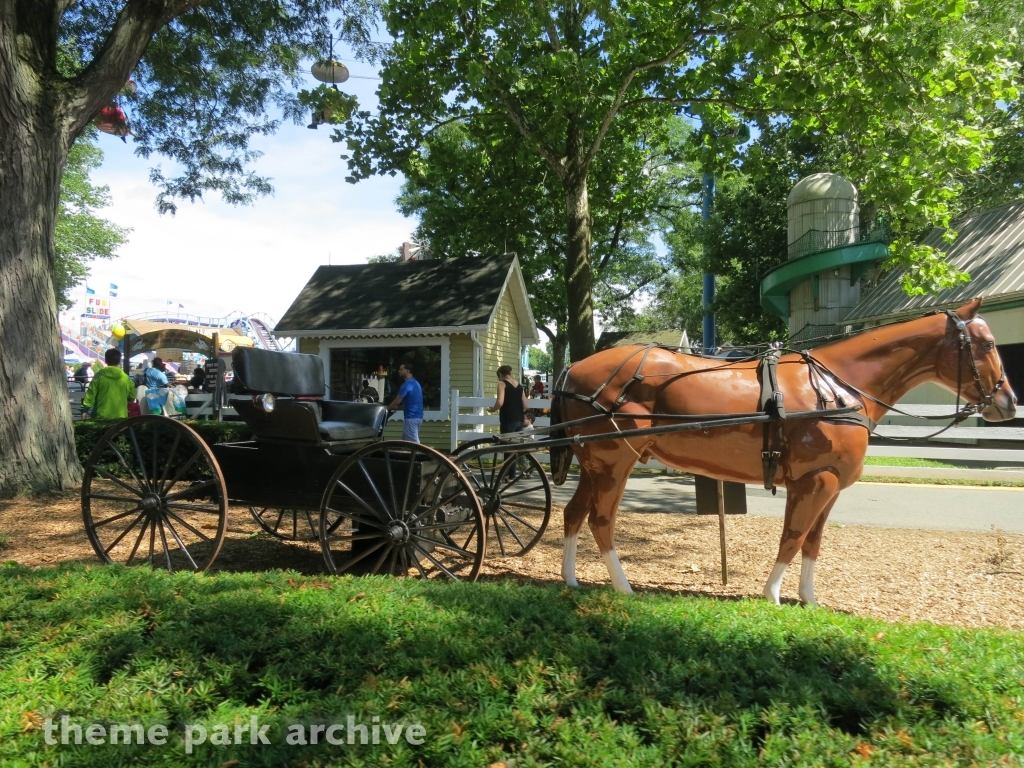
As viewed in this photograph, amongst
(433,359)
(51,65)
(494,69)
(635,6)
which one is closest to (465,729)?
(51,65)

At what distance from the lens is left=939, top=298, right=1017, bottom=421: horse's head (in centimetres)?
457

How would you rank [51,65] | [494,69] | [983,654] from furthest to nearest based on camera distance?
[494,69] < [51,65] < [983,654]

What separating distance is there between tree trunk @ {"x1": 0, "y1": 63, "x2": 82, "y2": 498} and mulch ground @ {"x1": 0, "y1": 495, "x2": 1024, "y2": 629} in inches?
20.2

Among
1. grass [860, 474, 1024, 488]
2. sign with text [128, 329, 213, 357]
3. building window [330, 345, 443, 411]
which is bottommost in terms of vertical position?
grass [860, 474, 1024, 488]

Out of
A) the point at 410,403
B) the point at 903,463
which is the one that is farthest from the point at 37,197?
the point at 903,463

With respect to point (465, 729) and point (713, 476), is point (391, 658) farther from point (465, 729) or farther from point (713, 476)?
point (713, 476)

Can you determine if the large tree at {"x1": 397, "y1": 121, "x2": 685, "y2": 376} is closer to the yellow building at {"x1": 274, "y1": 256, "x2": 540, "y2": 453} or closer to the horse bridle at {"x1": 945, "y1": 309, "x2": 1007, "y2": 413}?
the yellow building at {"x1": 274, "y1": 256, "x2": 540, "y2": 453}

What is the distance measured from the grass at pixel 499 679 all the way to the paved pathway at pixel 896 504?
5.34m

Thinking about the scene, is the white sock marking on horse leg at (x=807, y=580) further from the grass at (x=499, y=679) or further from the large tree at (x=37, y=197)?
the large tree at (x=37, y=197)

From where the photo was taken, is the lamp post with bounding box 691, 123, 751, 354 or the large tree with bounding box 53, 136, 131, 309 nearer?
the lamp post with bounding box 691, 123, 751, 354

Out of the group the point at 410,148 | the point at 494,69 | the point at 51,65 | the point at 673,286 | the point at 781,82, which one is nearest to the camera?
the point at 51,65

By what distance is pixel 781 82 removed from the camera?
372 inches

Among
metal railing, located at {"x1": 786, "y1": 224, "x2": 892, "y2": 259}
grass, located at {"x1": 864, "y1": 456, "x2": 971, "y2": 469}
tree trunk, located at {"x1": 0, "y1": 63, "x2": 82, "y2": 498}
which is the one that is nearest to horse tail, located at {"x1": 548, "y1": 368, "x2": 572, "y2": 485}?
tree trunk, located at {"x1": 0, "y1": 63, "x2": 82, "y2": 498}

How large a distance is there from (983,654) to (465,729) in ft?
A: 7.98
